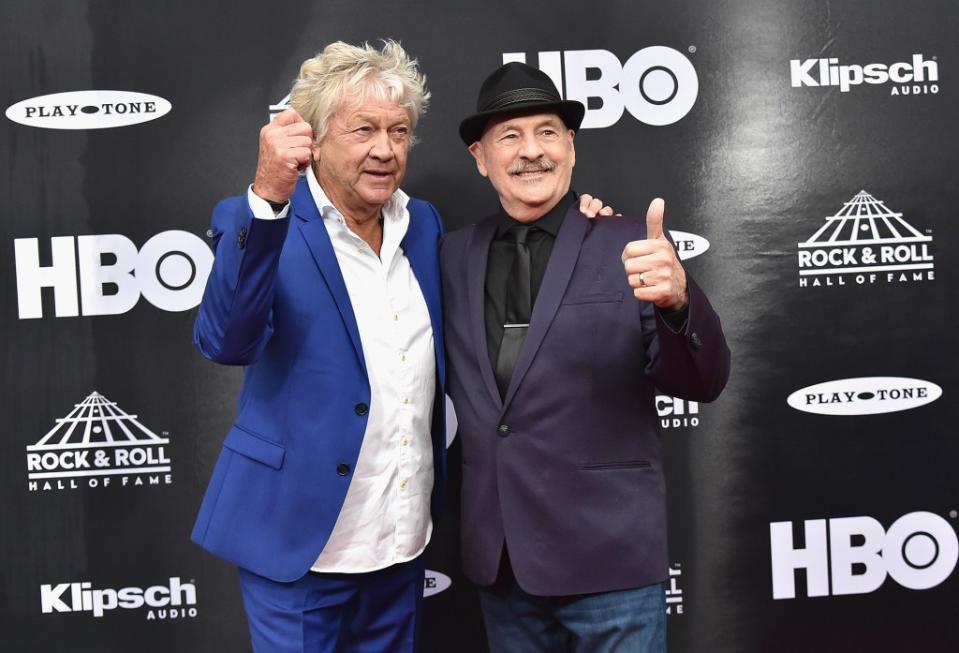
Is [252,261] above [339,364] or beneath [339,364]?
above

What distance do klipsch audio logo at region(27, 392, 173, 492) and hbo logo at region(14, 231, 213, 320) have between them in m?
0.31

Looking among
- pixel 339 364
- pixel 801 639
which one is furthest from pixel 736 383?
pixel 339 364

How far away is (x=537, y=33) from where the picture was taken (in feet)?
9.16

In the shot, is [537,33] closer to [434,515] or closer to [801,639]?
[434,515]

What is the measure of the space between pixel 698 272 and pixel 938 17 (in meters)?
1.11

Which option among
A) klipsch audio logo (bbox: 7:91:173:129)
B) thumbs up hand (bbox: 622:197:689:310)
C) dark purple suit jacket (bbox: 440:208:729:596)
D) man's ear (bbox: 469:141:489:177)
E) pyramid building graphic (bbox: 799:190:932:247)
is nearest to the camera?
thumbs up hand (bbox: 622:197:689:310)

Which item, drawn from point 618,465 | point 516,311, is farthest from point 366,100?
point 618,465

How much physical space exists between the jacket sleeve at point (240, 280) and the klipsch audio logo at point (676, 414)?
4.96 feet

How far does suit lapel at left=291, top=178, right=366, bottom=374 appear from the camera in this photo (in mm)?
1939

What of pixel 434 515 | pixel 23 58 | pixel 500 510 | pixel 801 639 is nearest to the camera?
pixel 500 510

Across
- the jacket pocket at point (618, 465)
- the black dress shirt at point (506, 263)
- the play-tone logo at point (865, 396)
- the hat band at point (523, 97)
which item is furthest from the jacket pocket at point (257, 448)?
the play-tone logo at point (865, 396)

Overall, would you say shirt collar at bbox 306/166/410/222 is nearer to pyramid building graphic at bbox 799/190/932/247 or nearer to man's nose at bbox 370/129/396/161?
man's nose at bbox 370/129/396/161

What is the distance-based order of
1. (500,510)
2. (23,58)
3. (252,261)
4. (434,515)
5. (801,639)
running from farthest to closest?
(801,639) < (23,58) < (434,515) < (500,510) < (252,261)

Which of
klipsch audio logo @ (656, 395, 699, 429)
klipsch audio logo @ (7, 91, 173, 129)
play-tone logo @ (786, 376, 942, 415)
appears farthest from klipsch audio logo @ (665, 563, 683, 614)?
klipsch audio logo @ (7, 91, 173, 129)
